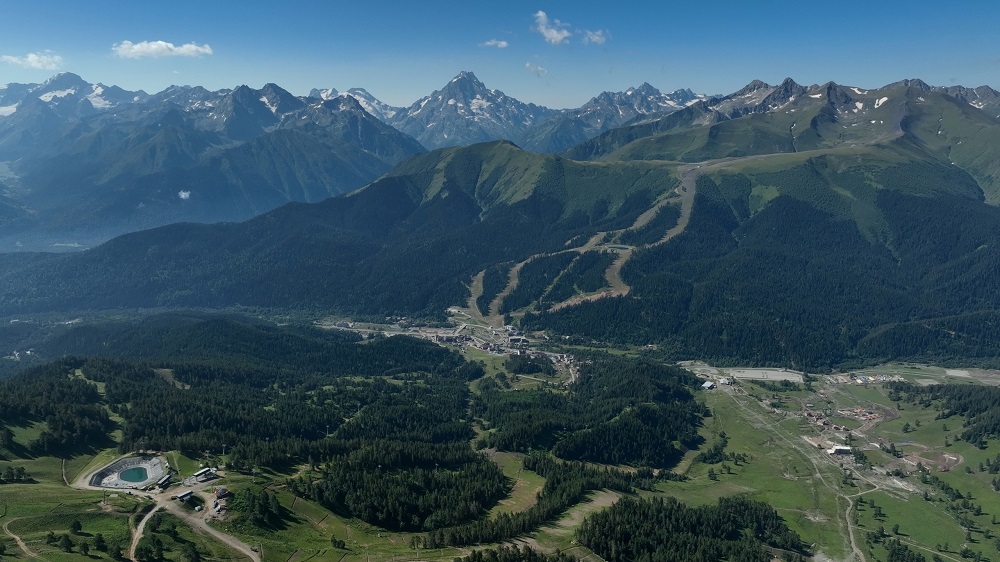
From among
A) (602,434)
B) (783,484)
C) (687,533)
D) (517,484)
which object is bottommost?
(783,484)

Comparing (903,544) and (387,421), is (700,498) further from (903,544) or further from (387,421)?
(387,421)

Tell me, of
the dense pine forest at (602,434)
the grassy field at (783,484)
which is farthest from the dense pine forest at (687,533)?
the dense pine forest at (602,434)

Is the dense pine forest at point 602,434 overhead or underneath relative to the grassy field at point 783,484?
overhead

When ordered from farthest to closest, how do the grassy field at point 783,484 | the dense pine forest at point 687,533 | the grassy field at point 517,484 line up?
the grassy field at point 783,484, the grassy field at point 517,484, the dense pine forest at point 687,533

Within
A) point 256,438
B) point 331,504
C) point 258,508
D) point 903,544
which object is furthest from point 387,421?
point 903,544

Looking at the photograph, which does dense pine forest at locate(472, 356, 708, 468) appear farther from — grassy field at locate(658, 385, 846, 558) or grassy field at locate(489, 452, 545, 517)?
grassy field at locate(658, 385, 846, 558)

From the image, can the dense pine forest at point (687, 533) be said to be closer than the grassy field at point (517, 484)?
Yes

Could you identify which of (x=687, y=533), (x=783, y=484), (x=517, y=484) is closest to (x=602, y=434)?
(x=517, y=484)

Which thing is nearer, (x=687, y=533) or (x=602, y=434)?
(x=687, y=533)

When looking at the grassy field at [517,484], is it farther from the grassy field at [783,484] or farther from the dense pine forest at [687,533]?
the grassy field at [783,484]

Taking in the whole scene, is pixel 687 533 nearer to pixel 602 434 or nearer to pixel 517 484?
pixel 517 484

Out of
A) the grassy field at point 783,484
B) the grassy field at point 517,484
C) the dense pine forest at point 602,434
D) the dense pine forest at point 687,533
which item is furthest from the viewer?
the dense pine forest at point 602,434
